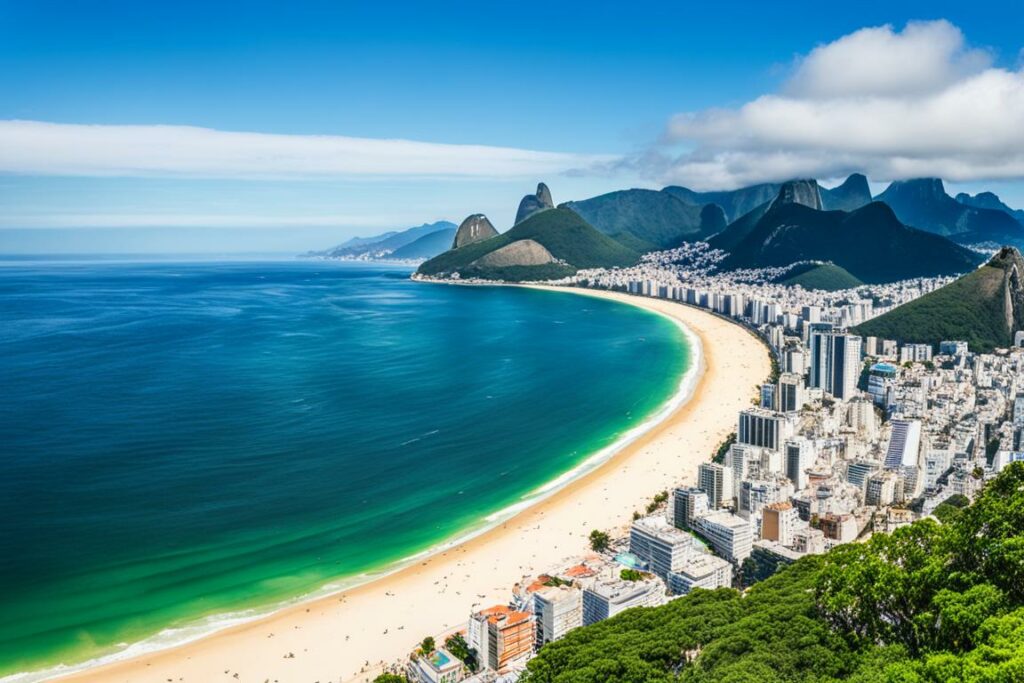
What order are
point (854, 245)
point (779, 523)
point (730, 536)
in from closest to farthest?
point (730, 536)
point (779, 523)
point (854, 245)

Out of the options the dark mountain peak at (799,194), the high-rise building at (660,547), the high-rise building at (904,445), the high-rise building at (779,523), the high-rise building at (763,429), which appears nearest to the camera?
the high-rise building at (660,547)

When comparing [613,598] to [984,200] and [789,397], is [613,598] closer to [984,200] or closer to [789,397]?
[789,397]

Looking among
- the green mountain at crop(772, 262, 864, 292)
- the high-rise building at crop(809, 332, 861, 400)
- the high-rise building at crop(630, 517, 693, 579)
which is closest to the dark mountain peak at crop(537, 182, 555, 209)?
the green mountain at crop(772, 262, 864, 292)

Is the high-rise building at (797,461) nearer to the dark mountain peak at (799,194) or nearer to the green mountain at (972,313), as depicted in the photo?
the green mountain at (972,313)

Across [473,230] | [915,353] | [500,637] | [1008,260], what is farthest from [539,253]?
[500,637]


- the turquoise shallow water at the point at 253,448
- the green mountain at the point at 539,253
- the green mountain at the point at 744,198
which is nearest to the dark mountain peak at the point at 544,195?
the green mountain at the point at 539,253

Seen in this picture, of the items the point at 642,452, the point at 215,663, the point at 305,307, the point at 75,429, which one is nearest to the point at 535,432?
the point at 642,452
